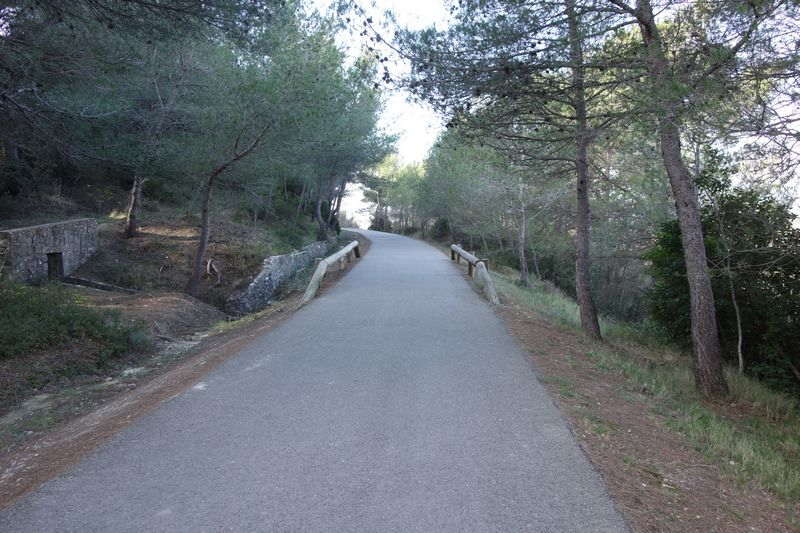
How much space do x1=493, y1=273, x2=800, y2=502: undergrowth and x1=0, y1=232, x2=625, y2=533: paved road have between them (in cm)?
146

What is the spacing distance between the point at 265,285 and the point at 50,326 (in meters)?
7.86

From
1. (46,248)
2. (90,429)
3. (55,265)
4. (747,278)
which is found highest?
(747,278)

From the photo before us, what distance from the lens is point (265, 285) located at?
16.2 m

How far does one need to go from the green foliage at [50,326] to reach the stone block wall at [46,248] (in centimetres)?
342

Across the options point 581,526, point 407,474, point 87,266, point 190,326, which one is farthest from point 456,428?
point 87,266

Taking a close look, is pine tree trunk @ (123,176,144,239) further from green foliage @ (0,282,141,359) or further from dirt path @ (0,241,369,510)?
dirt path @ (0,241,369,510)

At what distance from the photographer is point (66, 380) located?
7637 mm

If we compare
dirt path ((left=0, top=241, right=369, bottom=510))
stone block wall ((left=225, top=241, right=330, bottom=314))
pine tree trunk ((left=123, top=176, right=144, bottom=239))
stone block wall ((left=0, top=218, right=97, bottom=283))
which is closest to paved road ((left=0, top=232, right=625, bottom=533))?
dirt path ((left=0, top=241, right=369, bottom=510))

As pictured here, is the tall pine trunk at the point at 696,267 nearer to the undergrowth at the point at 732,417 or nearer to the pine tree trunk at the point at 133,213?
the undergrowth at the point at 732,417

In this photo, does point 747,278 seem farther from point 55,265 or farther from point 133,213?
point 133,213

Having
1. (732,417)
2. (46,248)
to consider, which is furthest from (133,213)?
(732,417)

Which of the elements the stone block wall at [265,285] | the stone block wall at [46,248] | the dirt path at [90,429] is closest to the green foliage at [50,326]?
the dirt path at [90,429]

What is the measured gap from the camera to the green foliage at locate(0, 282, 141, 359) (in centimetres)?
787

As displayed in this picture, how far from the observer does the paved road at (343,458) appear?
3.59 metres
